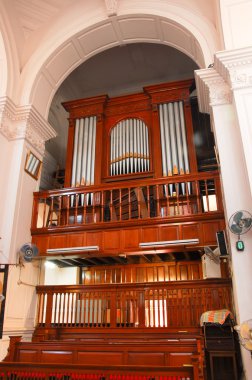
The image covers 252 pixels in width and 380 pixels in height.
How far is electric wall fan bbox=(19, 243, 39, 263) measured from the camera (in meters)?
6.80

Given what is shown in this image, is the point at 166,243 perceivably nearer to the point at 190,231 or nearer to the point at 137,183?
the point at 190,231

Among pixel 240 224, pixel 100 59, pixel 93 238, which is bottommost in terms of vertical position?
pixel 240 224

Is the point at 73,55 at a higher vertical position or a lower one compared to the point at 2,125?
higher

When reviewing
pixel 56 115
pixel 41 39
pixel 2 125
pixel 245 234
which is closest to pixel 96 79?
pixel 56 115

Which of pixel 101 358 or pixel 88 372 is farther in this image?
pixel 101 358

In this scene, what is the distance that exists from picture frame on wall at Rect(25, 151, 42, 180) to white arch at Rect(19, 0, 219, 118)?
1.26 meters

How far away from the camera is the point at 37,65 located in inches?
328

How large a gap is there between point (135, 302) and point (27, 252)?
2.35 m

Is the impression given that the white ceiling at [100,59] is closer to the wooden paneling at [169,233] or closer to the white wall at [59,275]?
the white wall at [59,275]

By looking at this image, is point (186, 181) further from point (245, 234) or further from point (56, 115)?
point (56, 115)

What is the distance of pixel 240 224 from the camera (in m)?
5.29

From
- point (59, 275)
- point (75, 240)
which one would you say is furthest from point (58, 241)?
point (59, 275)

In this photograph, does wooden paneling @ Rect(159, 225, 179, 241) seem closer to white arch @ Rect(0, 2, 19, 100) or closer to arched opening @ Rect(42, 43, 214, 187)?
arched opening @ Rect(42, 43, 214, 187)

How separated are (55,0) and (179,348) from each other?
26.4 feet
